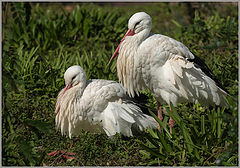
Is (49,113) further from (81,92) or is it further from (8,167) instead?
(8,167)

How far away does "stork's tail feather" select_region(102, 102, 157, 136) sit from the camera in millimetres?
3152

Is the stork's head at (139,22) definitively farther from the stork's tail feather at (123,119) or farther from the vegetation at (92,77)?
the stork's tail feather at (123,119)

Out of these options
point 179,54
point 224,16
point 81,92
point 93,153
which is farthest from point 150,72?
point 224,16

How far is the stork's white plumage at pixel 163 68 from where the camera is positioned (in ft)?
10.2

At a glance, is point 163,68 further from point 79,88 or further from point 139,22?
point 79,88

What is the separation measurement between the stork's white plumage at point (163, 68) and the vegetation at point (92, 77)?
180mm

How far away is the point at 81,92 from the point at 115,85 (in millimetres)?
313

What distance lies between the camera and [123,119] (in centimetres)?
319

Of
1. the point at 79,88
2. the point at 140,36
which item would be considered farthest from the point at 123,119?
the point at 140,36

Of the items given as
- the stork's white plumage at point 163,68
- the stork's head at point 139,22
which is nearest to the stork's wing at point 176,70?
the stork's white plumage at point 163,68

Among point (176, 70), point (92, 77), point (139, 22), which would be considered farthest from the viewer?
point (92, 77)

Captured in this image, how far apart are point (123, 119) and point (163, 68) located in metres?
0.55

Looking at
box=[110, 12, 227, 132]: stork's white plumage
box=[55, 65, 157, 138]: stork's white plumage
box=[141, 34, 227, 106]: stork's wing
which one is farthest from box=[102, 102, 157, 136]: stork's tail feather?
box=[141, 34, 227, 106]: stork's wing

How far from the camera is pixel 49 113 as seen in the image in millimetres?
3812
